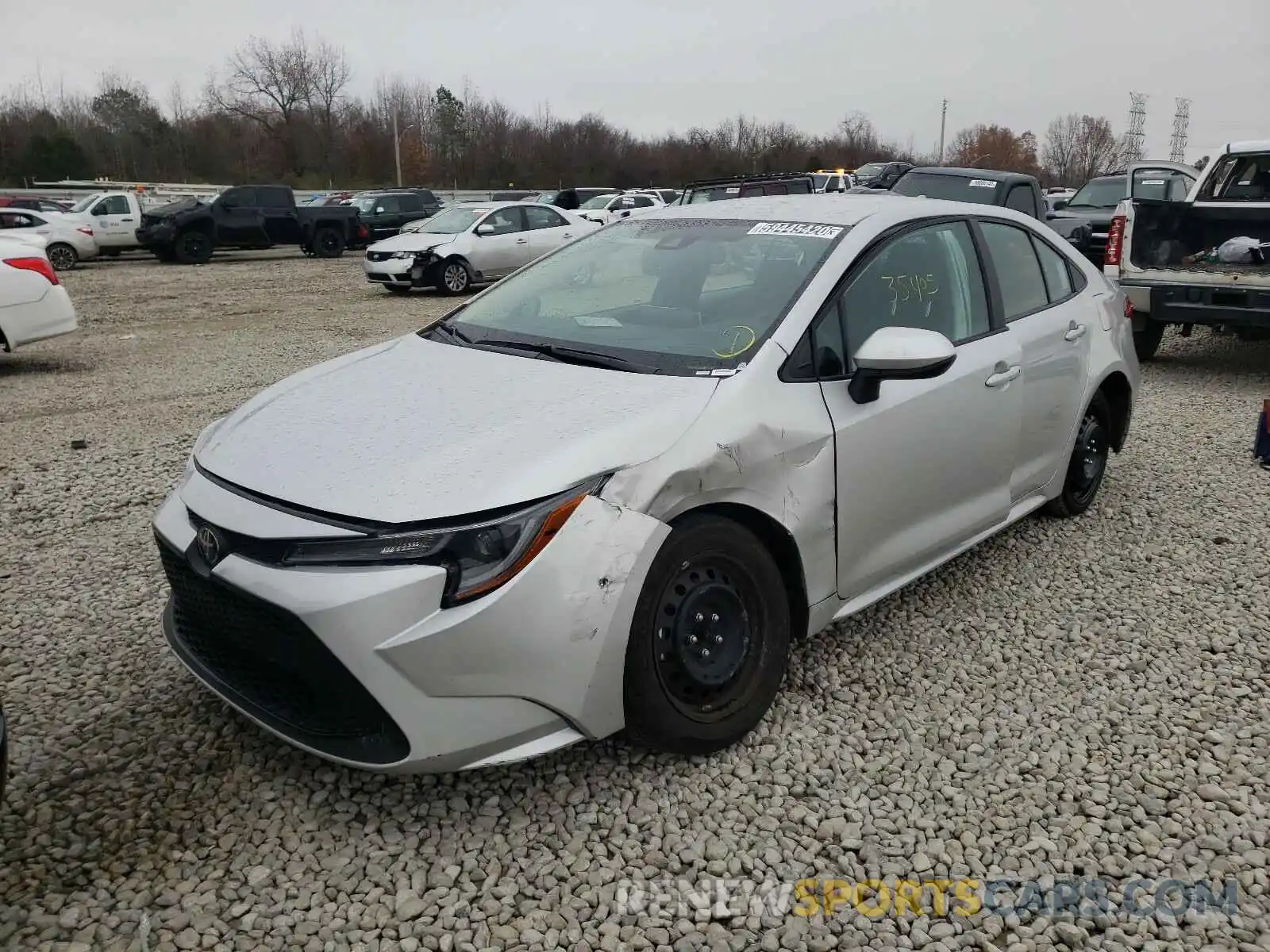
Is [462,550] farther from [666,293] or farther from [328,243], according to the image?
[328,243]

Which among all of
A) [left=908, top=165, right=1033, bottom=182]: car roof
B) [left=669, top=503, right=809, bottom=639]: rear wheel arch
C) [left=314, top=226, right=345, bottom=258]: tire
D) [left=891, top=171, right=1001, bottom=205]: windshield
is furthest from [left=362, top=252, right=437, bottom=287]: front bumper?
[left=669, top=503, right=809, bottom=639]: rear wheel arch

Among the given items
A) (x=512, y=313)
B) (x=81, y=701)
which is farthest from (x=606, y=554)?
(x=81, y=701)

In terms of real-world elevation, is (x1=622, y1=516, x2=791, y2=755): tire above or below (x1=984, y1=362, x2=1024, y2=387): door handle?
below

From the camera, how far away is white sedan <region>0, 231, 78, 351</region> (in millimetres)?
8422

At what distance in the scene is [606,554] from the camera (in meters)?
2.40

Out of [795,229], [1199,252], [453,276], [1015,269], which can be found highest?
[795,229]

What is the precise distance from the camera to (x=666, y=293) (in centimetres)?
349

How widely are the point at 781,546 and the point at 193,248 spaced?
23.0 metres

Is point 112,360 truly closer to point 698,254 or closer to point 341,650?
point 698,254

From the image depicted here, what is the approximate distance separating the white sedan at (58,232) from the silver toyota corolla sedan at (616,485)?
1911cm

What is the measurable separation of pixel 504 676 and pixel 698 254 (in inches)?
73.9

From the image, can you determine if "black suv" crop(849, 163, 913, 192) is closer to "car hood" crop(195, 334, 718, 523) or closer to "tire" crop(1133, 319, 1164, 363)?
"tire" crop(1133, 319, 1164, 363)

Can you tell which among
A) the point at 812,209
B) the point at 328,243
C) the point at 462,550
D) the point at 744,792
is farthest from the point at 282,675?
the point at 328,243

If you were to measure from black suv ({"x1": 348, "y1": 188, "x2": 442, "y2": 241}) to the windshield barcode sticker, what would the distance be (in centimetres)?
2478
